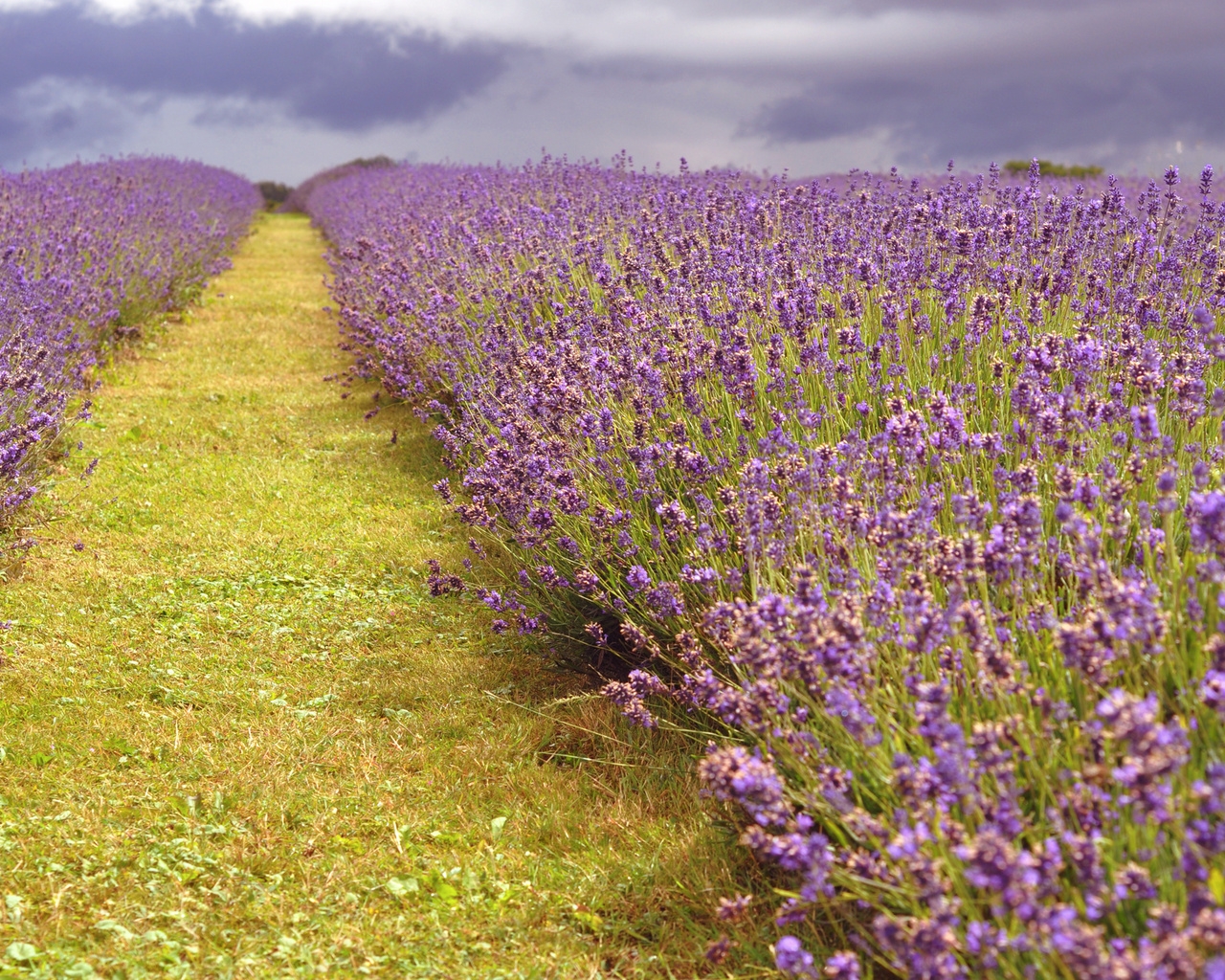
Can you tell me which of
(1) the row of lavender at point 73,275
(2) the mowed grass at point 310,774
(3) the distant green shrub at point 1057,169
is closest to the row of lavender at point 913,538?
(2) the mowed grass at point 310,774

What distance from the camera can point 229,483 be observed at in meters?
5.86

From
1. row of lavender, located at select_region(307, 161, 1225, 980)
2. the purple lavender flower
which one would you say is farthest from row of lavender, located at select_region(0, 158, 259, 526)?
the purple lavender flower

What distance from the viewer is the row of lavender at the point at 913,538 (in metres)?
1.64

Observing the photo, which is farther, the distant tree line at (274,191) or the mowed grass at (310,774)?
the distant tree line at (274,191)

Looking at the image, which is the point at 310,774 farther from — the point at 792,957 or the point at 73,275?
the point at 73,275

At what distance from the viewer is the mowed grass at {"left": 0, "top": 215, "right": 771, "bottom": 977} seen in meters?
2.46

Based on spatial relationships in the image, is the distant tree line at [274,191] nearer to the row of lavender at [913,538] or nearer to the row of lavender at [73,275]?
the row of lavender at [73,275]

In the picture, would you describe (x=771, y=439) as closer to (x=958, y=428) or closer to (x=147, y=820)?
(x=958, y=428)

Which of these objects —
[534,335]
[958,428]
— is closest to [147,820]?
[958,428]

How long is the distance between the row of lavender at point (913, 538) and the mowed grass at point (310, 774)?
0.29 m

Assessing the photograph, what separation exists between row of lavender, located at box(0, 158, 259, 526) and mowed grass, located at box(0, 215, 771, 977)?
0.56 metres

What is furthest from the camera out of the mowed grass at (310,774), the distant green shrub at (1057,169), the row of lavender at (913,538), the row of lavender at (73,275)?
the distant green shrub at (1057,169)

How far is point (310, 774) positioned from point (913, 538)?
197cm

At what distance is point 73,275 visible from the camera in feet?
25.8
